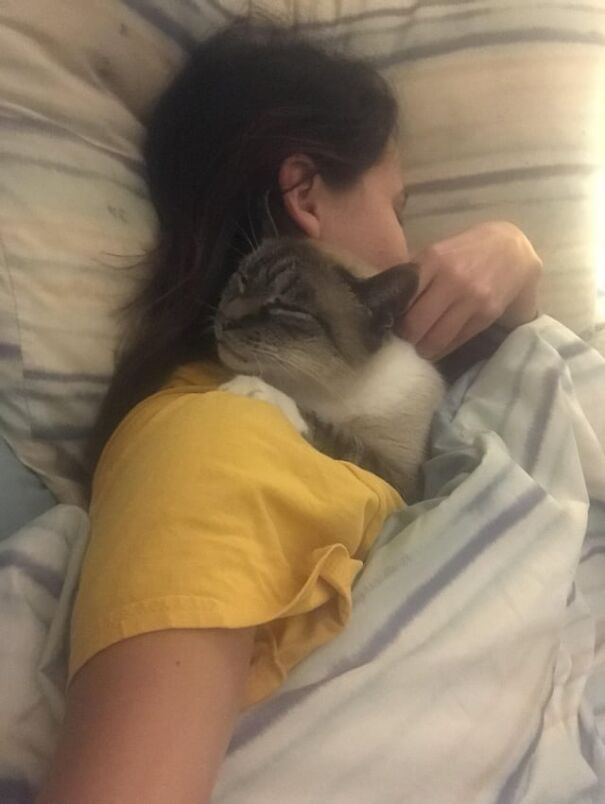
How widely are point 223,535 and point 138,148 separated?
0.61m

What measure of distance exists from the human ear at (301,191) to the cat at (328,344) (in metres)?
0.03

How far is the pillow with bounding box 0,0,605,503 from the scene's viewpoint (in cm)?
92

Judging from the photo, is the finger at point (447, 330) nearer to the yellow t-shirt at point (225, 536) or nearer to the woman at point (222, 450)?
the woman at point (222, 450)

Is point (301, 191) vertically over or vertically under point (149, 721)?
over

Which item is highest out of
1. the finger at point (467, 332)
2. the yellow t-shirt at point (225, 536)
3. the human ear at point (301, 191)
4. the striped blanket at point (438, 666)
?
the human ear at point (301, 191)

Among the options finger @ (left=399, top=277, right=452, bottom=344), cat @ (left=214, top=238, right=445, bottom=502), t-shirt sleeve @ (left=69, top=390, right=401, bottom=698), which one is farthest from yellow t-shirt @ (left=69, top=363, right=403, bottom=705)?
finger @ (left=399, top=277, right=452, bottom=344)

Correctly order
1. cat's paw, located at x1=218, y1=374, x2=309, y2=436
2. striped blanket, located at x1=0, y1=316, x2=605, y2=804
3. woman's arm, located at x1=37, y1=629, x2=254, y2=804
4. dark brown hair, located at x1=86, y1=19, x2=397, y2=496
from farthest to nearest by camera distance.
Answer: dark brown hair, located at x1=86, y1=19, x2=397, y2=496 < cat's paw, located at x1=218, y1=374, x2=309, y2=436 < striped blanket, located at x1=0, y1=316, x2=605, y2=804 < woman's arm, located at x1=37, y1=629, x2=254, y2=804

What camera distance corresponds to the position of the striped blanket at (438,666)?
66 cm

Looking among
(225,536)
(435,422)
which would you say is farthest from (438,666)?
(435,422)

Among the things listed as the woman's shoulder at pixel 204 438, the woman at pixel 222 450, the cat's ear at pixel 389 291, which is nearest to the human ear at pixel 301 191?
the woman at pixel 222 450

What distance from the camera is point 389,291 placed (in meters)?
0.96

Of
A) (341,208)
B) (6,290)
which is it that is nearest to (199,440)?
(6,290)

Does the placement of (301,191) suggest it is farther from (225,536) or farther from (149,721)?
(149,721)

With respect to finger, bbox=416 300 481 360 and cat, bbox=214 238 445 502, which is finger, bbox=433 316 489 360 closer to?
finger, bbox=416 300 481 360
